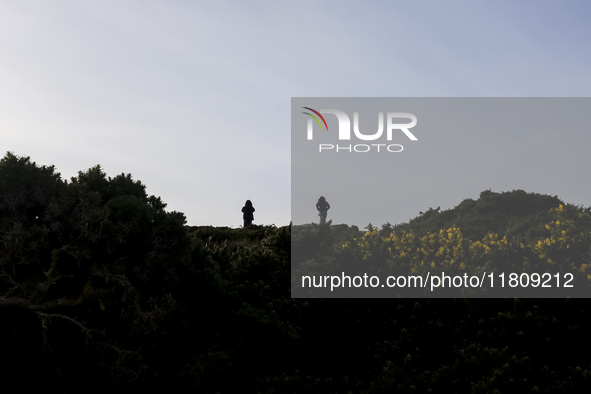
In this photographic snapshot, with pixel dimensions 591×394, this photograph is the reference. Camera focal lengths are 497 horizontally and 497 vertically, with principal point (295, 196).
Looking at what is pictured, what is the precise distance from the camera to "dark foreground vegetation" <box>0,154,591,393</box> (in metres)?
6.25

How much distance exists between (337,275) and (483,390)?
394cm

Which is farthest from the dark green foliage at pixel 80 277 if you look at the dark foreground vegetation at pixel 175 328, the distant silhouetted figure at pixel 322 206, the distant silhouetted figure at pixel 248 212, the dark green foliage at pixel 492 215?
the distant silhouetted figure at pixel 248 212

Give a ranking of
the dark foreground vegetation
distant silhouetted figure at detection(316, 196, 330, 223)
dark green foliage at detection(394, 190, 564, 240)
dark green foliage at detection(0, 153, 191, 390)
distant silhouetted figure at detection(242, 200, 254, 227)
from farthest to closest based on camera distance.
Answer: distant silhouetted figure at detection(242, 200, 254, 227) → distant silhouetted figure at detection(316, 196, 330, 223) → dark green foliage at detection(394, 190, 564, 240) → the dark foreground vegetation → dark green foliage at detection(0, 153, 191, 390)

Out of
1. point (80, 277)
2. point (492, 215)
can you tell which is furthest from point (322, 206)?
point (80, 277)

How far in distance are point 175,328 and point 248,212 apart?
21.1 metres

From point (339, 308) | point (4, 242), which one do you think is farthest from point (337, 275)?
point (4, 242)

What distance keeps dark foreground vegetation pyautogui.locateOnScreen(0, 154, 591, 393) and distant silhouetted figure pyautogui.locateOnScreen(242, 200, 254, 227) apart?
1954 cm

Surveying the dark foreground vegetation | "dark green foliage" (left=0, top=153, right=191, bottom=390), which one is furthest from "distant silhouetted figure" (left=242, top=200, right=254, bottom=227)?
"dark green foliage" (left=0, top=153, right=191, bottom=390)

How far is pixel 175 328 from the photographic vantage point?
22.7ft

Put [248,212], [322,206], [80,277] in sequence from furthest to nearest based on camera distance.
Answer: [248,212], [322,206], [80,277]

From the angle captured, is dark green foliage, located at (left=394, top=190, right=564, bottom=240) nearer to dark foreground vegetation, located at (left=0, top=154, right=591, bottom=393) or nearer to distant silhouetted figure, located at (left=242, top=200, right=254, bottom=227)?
dark foreground vegetation, located at (left=0, top=154, right=591, bottom=393)

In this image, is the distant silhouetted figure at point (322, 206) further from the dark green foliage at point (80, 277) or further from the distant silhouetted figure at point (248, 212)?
the dark green foliage at point (80, 277)

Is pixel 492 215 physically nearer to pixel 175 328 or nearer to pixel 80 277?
pixel 175 328

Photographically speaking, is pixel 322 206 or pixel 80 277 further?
pixel 322 206
